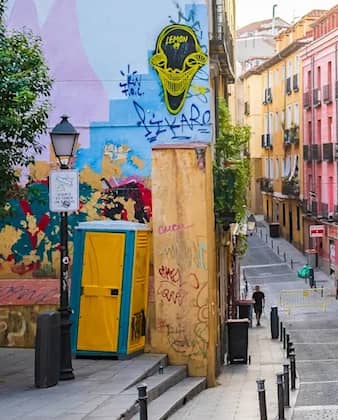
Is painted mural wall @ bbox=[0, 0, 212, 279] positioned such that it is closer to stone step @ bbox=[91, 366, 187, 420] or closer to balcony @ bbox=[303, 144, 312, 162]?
stone step @ bbox=[91, 366, 187, 420]

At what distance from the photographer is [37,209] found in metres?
16.4

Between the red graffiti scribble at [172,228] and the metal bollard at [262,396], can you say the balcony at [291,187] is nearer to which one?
the red graffiti scribble at [172,228]

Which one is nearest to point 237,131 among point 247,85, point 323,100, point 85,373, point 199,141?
point 199,141

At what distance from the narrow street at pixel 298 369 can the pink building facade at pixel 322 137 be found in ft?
11.4

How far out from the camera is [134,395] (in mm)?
11438

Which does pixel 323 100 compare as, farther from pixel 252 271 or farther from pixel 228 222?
pixel 228 222

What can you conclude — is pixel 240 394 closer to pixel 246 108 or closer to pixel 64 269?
pixel 64 269

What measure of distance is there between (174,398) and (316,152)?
1582 inches

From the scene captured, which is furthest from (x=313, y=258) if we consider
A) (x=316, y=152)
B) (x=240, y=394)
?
(x=240, y=394)

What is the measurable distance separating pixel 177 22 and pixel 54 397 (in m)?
7.53

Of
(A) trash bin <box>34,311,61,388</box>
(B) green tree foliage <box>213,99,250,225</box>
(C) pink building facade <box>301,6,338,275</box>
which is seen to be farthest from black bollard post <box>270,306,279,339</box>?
(C) pink building facade <box>301,6,338,275</box>

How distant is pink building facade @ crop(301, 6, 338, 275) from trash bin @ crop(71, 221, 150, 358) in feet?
102

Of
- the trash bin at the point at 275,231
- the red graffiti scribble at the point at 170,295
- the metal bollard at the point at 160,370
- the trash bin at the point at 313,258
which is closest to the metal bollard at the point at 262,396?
the metal bollard at the point at 160,370

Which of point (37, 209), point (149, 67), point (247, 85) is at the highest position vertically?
point (247, 85)
